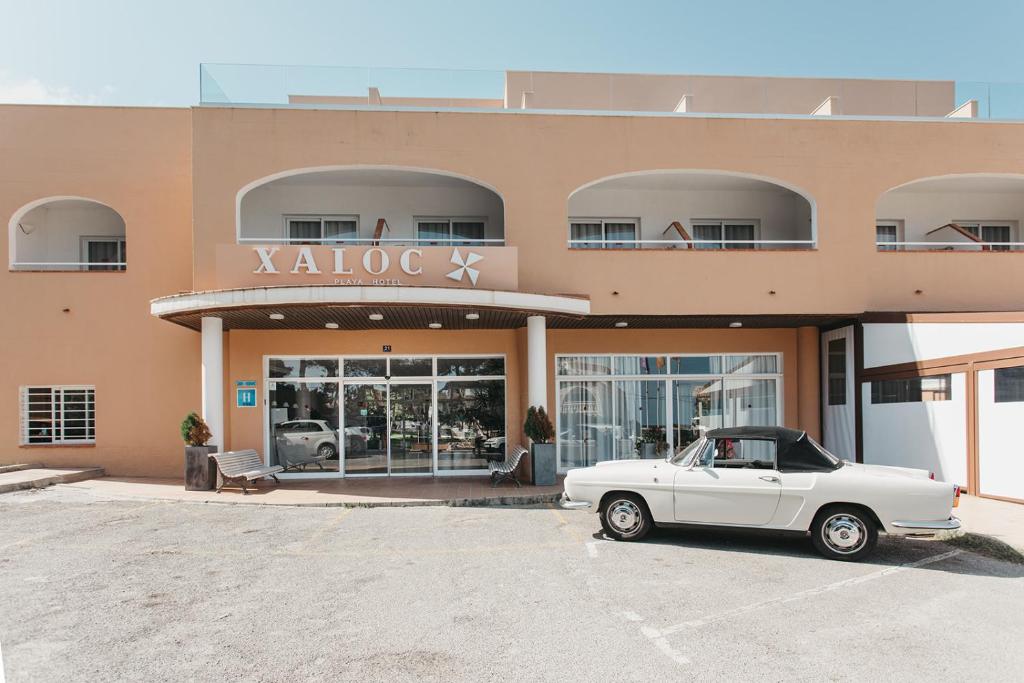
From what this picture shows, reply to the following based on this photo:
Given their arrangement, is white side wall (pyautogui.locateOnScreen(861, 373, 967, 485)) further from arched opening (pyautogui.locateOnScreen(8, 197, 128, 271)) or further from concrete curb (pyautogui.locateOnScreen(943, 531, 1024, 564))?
arched opening (pyautogui.locateOnScreen(8, 197, 128, 271))

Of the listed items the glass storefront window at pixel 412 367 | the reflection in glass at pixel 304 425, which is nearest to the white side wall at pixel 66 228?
the reflection in glass at pixel 304 425

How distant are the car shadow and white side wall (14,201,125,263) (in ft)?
44.3

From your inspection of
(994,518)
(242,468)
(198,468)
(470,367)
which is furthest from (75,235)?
(994,518)

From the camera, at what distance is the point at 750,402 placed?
15.6 m

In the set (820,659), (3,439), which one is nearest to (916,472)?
(820,659)

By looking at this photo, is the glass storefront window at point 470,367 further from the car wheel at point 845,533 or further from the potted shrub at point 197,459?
the car wheel at point 845,533

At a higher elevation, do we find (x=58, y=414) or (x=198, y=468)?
(x=58, y=414)

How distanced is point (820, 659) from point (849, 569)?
9.24 feet

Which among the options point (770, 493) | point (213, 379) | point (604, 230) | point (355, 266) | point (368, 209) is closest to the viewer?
point (770, 493)

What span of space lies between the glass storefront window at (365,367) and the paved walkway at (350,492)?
7.30 ft

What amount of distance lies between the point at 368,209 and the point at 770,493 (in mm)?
10988

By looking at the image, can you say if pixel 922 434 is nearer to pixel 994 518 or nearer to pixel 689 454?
pixel 994 518

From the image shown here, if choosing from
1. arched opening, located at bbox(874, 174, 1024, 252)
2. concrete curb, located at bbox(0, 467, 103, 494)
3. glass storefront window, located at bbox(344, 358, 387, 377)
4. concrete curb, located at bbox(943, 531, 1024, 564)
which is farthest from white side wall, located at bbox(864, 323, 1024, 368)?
concrete curb, located at bbox(0, 467, 103, 494)

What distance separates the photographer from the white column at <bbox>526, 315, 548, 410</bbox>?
522 inches
